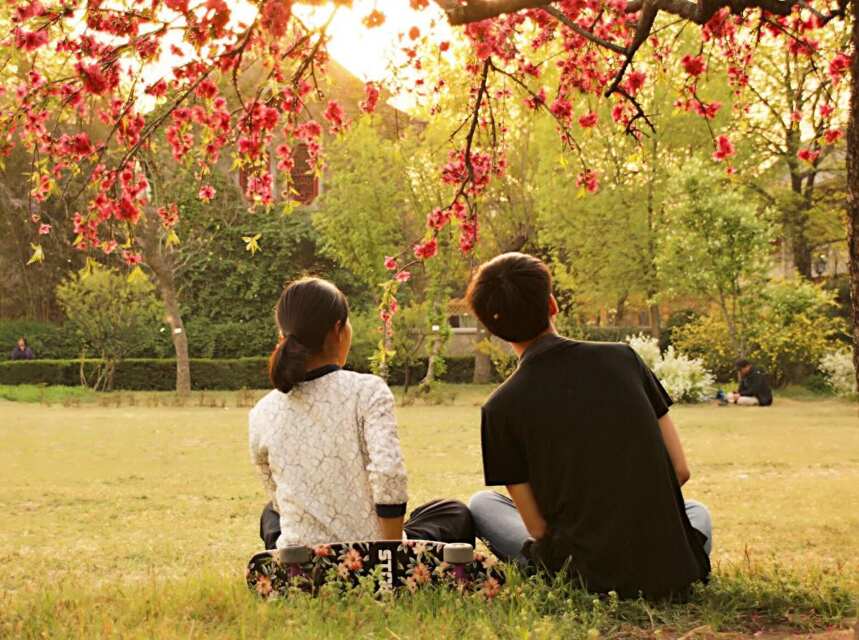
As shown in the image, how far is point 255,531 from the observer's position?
691 centimetres

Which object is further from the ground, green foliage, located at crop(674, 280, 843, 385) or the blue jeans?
green foliage, located at crop(674, 280, 843, 385)

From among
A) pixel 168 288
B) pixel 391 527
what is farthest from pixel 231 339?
pixel 391 527

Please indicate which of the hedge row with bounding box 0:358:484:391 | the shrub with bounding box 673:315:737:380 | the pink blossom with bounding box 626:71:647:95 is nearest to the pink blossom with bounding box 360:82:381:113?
the pink blossom with bounding box 626:71:647:95

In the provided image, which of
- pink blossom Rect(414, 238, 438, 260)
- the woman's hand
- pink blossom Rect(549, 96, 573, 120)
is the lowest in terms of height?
the woman's hand

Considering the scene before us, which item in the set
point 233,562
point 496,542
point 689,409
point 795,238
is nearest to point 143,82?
point 233,562

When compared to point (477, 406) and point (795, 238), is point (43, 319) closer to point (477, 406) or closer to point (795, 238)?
point (477, 406)

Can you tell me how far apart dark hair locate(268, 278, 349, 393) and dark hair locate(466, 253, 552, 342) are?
485 mm

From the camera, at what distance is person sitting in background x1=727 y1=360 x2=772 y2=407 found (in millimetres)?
18297

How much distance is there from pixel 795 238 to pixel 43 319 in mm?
20987

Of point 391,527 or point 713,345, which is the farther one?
point 713,345

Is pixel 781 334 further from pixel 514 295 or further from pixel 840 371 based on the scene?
pixel 514 295

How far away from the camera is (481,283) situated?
3326mm

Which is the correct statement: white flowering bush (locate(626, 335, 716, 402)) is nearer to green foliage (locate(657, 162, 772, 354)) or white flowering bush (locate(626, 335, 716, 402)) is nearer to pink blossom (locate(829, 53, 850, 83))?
green foliage (locate(657, 162, 772, 354))

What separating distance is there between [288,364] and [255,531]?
149 inches
